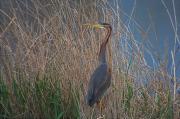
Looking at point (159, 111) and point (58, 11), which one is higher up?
point (58, 11)

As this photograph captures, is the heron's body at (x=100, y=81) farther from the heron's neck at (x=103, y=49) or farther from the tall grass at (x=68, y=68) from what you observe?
the tall grass at (x=68, y=68)

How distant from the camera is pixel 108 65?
5.24 metres

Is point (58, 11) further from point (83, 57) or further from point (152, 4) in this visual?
point (152, 4)

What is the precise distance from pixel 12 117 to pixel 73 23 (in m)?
1.02

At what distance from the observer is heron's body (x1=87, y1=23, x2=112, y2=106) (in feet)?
16.6

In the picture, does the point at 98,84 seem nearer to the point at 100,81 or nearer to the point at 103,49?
the point at 100,81

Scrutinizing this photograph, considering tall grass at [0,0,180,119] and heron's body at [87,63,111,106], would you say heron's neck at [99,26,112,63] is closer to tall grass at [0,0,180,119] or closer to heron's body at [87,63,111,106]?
heron's body at [87,63,111,106]

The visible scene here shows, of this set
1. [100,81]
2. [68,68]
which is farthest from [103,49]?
[68,68]

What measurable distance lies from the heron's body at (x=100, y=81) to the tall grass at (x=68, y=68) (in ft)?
0.91

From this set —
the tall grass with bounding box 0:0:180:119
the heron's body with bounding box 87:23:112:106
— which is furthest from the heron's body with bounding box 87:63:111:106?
the tall grass with bounding box 0:0:180:119

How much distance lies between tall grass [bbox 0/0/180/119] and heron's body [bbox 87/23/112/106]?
0.91 ft

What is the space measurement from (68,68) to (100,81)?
29.0 inches

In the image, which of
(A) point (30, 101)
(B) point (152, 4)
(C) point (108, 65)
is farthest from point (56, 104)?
(B) point (152, 4)

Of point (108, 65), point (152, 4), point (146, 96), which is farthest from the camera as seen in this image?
point (152, 4)
